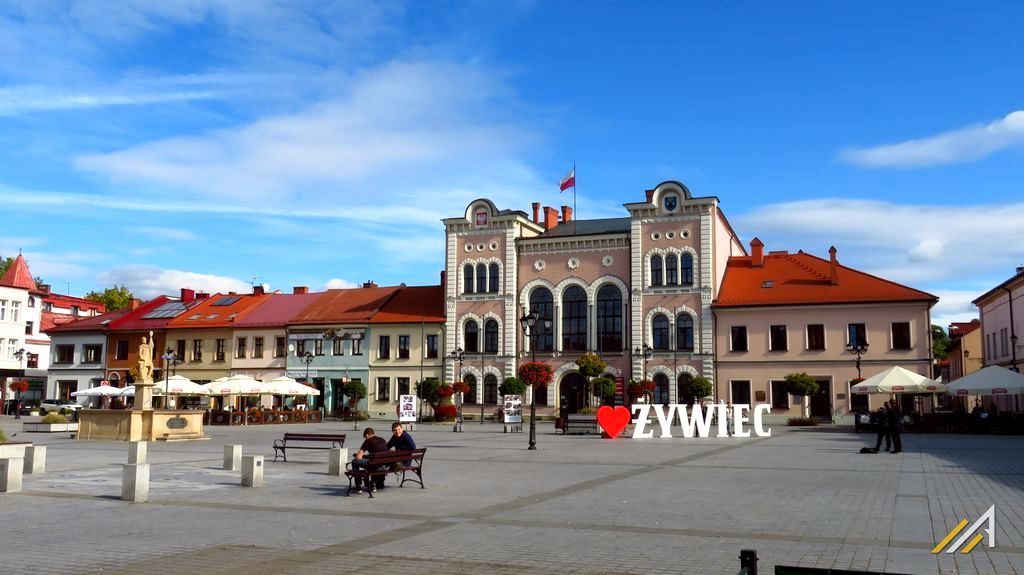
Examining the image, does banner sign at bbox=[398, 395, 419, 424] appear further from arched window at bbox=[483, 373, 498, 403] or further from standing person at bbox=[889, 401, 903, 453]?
standing person at bbox=[889, 401, 903, 453]

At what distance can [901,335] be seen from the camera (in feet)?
157

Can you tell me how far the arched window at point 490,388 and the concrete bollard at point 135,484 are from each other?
42.8m

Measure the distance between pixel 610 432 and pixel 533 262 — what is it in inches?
1011

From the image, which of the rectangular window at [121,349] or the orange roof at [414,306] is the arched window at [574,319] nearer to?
the orange roof at [414,306]

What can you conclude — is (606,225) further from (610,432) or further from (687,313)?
(610,432)

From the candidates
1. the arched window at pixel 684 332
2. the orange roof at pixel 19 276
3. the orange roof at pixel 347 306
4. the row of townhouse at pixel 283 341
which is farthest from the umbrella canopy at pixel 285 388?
the orange roof at pixel 19 276

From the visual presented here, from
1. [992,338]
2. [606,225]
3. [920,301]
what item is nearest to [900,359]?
[920,301]

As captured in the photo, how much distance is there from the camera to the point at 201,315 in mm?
65375

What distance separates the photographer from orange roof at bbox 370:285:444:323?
59000 mm

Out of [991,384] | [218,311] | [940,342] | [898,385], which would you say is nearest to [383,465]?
[898,385]

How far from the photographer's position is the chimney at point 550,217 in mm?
60938

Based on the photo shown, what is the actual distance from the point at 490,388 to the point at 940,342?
70.7 meters

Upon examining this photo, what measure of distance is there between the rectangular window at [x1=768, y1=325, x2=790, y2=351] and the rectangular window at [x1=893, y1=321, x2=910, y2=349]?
5809 millimetres

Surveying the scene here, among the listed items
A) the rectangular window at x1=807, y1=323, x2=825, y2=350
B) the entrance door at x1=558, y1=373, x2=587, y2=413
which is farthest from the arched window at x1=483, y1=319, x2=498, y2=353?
the rectangular window at x1=807, y1=323, x2=825, y2=350
